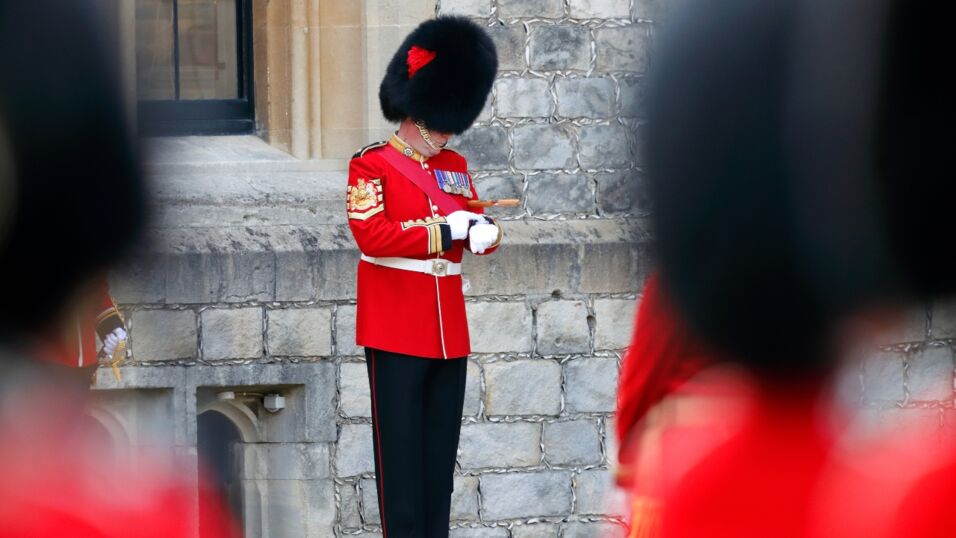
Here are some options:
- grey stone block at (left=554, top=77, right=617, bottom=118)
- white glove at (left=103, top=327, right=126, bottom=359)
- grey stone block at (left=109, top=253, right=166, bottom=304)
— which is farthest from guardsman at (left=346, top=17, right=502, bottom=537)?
grey stone block at (left=554, top=77, right=617, bottom=118)

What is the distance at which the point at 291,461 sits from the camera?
5172 mm

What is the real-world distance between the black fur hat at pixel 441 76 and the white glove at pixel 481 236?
259 mm

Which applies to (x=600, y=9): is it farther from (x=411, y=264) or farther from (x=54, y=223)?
(x=54, y=223)

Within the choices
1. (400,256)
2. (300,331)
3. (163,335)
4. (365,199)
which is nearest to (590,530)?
(300,331)

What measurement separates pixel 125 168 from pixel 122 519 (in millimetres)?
491

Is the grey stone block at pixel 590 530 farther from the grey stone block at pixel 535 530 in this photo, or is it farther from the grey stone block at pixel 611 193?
the grey stone block at pixel 611 193

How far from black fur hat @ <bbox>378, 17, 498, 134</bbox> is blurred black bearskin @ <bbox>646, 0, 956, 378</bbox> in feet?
6.61

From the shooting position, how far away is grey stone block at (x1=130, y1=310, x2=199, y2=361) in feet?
16.5

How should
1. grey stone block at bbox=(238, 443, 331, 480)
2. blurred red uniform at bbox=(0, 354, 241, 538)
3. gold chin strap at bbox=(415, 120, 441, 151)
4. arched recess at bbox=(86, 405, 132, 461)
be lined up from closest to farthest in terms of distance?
blurred red uniform at bbox=(0, 354, 241, 538)
gold chin strap at bbox=(415, 120, 441, 151)
arched recess at bbox=(86, 405, 132, 461)
grey stone block at bbox=(238, 443, 331, 480)

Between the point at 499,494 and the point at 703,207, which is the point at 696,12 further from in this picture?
the point at 499,494

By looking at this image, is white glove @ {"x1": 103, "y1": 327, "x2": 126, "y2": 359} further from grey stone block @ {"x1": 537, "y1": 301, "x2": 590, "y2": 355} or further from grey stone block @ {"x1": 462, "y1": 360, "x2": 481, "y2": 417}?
grey stone block @ {"x1": 537, "y1": 301, "x2": 590, "y2": 355}

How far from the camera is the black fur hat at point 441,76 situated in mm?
4074

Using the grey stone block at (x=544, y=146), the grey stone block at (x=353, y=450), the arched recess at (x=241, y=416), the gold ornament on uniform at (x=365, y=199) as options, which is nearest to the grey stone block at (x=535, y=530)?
the grey stone block at (x=353, y=450)

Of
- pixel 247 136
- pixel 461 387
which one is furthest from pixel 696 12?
pixel 247 136
